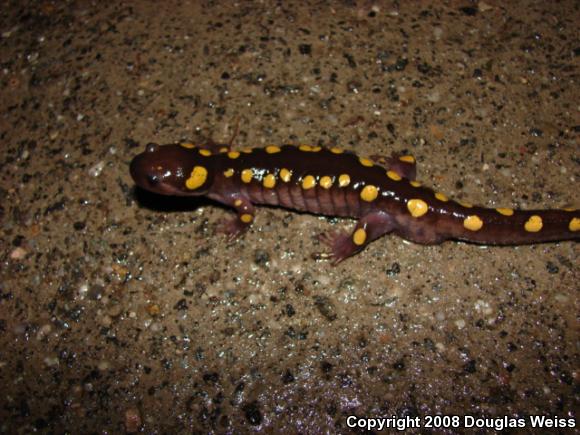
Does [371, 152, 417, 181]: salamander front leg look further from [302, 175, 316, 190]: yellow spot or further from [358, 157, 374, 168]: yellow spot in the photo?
[302, 175, 316, 190]: yellow spot

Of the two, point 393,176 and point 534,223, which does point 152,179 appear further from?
point 534,223

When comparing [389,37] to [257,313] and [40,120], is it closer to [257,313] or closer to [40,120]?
[257,313]

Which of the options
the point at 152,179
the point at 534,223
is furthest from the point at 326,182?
the point at 534,223

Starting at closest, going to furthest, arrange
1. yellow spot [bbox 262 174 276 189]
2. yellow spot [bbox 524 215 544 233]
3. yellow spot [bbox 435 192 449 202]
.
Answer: yellow spot [bbox 524 215 544 233], yellow spot [bbox 435 192 449 202], yellow spot [bbox 262 174 276 189]

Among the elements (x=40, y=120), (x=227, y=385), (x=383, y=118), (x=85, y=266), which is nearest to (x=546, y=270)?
(x=383, y=118)

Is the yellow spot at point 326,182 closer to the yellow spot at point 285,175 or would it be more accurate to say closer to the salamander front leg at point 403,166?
the yellow spot at point 285,175

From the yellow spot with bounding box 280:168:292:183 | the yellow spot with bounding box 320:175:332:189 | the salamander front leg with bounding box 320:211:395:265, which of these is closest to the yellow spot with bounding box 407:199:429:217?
the salamander front leg with bounding box 320:211:395:265

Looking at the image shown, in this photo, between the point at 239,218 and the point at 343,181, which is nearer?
the point at 343,181
